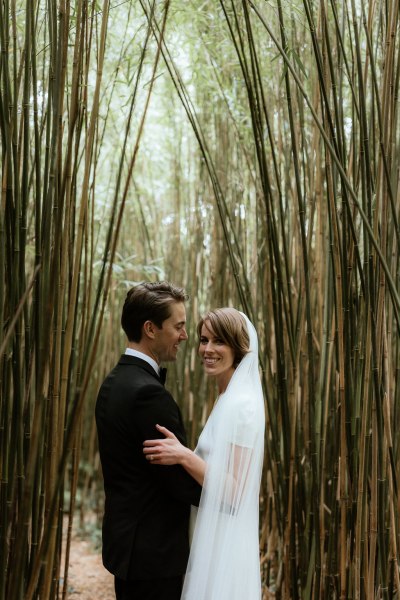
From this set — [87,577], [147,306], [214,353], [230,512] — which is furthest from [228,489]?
[87,577]

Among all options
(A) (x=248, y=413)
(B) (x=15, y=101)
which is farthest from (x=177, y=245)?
(B) (x=15, y=101)

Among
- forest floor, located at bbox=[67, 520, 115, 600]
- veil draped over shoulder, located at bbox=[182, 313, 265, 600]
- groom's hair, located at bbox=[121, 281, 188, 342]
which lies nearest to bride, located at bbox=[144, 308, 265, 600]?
veil draped over shoulder, located at bbox=[182, 313, 265, 600]

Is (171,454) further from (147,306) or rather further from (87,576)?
(87,576)

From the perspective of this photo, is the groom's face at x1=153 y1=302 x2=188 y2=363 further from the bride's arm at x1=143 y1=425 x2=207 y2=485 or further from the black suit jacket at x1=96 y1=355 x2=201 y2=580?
the bride's arm at x1=143 y1=425 x2=207 y2=485

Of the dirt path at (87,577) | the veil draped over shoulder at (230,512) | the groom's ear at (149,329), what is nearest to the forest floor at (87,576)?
the dirt path at (87,577)

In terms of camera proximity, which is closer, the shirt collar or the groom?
the groom

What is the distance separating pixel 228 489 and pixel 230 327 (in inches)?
15.1

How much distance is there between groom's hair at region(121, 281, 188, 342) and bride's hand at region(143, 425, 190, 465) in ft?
0.85

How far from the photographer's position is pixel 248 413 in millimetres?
1538

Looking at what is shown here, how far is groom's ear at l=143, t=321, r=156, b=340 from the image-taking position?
1545 millimetres

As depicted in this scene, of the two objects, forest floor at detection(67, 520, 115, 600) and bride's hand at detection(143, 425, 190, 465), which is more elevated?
bride's hand at detection(143, 425, 190, 465)

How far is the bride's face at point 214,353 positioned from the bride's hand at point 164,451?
10.3 inches

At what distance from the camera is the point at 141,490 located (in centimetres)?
145

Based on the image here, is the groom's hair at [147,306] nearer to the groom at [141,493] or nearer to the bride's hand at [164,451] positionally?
the groom at [141,493]
